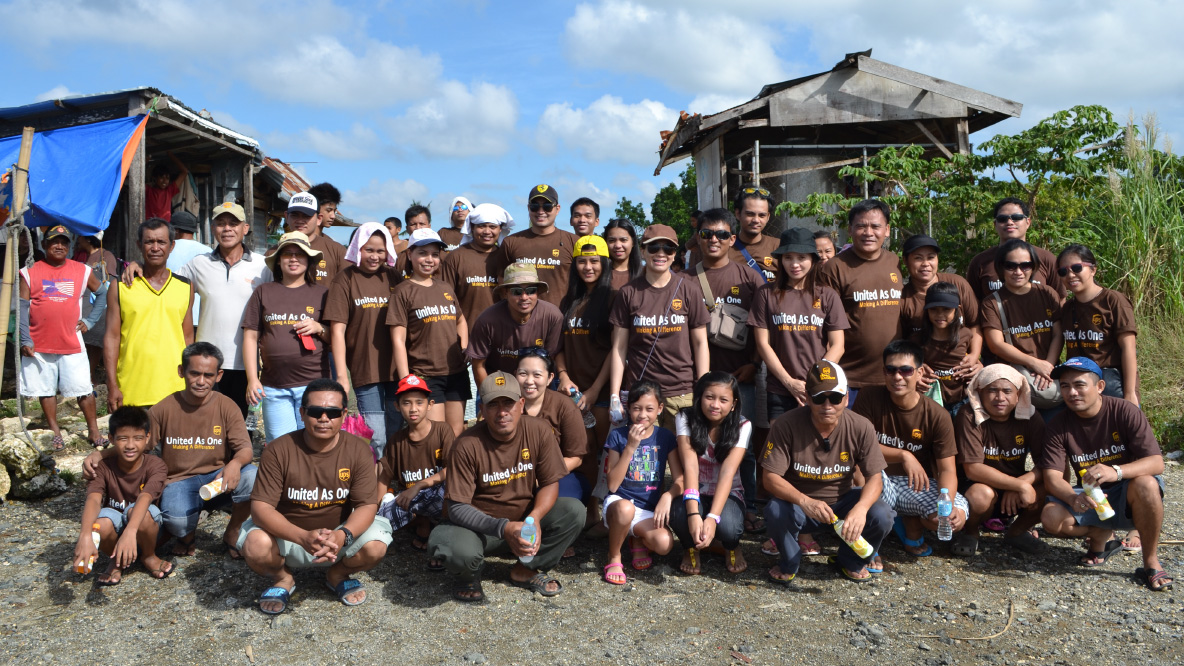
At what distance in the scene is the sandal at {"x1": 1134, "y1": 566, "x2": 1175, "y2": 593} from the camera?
444 cm

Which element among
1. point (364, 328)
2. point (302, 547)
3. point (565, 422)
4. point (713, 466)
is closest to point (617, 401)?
point (565, 422)

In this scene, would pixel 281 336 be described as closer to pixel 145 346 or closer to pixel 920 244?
pixel 145 346

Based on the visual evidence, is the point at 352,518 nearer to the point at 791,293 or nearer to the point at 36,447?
the point at 791,293

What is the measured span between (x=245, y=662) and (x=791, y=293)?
3.74 metres

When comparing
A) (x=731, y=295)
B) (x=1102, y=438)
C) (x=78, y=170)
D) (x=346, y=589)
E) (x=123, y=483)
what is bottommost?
(x=346, y=589)

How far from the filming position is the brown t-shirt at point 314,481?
4473 mm

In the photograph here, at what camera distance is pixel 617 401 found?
5.25 metres

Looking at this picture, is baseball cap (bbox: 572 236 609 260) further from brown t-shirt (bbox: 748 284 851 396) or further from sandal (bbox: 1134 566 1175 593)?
sandal (bbox: 1134 566 1175 593)

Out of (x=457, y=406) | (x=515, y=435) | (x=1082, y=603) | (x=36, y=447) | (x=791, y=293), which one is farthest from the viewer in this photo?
(x=36, y=447)

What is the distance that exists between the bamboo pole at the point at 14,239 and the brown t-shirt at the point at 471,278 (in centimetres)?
331

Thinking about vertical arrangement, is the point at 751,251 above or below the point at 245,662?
above

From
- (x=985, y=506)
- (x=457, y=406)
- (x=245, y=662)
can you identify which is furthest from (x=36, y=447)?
(x=985, y=506)

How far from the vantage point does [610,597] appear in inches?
179

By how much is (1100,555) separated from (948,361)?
143 centimetres
